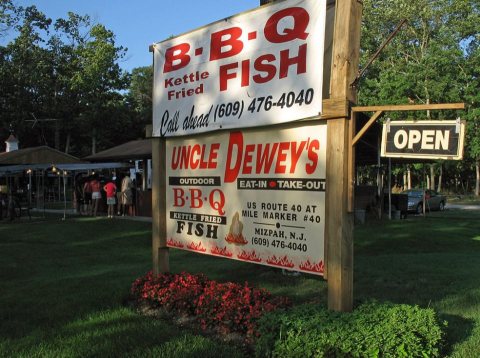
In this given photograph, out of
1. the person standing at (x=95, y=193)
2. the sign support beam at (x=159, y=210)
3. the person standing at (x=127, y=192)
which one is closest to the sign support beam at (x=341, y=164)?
the sign support beam at (x=159, y=210)

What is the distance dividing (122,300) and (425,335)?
12.4 ft

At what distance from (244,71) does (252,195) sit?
4.16 ft

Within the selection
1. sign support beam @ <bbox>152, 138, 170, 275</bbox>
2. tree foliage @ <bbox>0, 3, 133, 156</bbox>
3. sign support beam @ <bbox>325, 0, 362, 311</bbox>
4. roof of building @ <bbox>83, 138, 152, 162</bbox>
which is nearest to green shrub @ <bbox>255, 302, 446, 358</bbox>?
sign support beam @ <bbox>325, 0, 362, 311</bbox>

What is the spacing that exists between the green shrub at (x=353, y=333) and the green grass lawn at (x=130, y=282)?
0.41m

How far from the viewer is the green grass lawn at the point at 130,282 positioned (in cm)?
465

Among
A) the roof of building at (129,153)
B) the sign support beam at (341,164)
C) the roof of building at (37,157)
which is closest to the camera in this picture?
the sign support beam at (341,164)

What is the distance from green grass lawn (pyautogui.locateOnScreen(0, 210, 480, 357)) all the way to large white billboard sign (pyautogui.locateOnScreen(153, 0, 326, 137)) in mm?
2211

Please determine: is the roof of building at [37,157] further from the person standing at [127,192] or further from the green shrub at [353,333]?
the green shrub at [353,333]

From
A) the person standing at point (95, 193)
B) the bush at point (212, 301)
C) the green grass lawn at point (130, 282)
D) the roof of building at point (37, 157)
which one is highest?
the roof of building at point (37, 157)

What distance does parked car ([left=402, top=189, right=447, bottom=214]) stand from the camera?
86.4 feet

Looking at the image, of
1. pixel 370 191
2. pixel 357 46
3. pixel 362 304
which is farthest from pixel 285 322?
pixel 370 191

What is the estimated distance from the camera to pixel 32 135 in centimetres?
5162

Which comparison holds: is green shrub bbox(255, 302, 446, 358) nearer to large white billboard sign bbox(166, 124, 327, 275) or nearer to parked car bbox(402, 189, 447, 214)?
large white billboard sign bbox(166, 124, 327, 275)

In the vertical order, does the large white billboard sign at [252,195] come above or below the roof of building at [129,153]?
below
